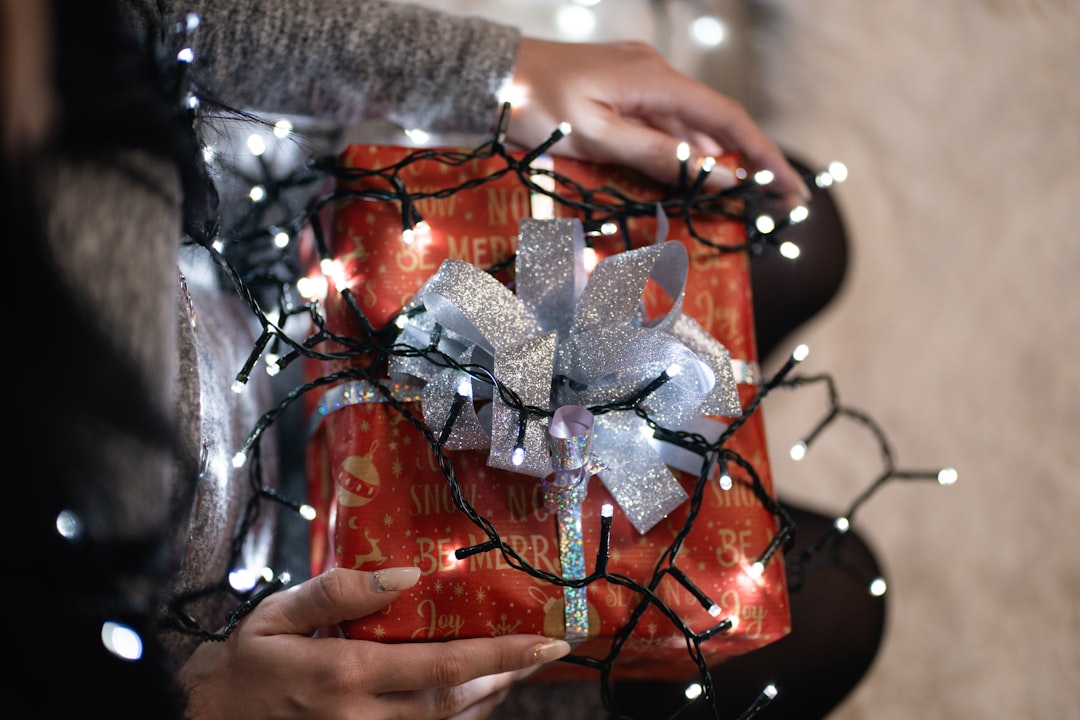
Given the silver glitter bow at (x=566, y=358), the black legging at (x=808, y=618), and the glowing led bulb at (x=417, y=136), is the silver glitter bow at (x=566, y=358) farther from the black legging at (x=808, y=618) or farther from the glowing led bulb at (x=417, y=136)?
the black legging at (x=808, y=618)

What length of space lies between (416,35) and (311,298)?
25 cm

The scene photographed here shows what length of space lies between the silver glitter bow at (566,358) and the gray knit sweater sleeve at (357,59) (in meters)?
0.20

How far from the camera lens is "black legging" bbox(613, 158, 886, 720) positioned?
0.77 meters

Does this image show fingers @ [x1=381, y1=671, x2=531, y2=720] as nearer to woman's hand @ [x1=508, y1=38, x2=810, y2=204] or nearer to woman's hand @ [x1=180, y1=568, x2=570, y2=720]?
woman's hand @ [x1=180, y1=568, x2=570, y2=720]

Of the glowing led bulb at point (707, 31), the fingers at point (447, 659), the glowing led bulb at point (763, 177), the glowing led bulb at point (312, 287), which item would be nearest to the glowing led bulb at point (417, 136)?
the glowing led bulb at point (312, 287)

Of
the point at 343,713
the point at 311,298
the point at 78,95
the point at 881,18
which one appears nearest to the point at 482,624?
the point at 343,713

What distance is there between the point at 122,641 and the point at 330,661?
16 cm

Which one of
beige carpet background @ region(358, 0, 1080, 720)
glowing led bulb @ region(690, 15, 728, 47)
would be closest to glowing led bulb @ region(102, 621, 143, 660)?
beige carpet background @ region(358, 0, 1080, 720)

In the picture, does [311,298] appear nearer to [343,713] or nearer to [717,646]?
[343,713]

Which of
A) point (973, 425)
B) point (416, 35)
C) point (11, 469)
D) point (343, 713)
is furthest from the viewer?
point (973, 425)

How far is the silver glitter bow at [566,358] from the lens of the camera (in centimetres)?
51

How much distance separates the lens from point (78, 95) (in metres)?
0.35

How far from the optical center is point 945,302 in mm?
1094

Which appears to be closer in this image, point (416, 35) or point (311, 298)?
point (311, 298)
